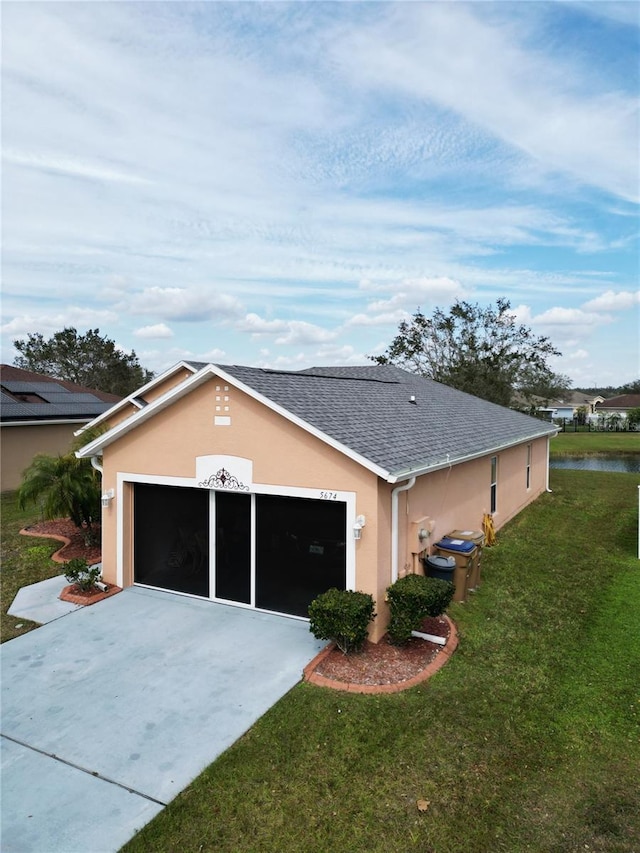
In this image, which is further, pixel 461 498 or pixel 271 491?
pixel 461 498

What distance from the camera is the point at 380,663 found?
717 cm

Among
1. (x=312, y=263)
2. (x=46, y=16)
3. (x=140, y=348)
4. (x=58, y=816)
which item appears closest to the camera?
(x=58, y=816)

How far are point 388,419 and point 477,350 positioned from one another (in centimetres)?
4050

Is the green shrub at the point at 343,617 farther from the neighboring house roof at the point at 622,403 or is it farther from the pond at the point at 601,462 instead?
the neighboring house roof at the point at 622,403

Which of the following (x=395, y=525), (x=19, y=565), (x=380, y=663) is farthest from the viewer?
(x=19, y=565)

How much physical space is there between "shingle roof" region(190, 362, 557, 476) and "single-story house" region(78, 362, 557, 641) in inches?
2.2

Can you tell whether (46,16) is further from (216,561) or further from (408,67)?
(216,561)

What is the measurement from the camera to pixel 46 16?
8.85 metres

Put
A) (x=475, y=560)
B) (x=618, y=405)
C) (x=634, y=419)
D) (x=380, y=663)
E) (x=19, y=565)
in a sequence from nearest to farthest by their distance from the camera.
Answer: (x=380, y=663) < (x=475, y=560) < (x=19, y=565) < (x=634, y=419) < (x=618, y=405)

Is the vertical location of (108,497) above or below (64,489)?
above

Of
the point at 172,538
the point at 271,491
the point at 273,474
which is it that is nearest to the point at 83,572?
the point at 172,538

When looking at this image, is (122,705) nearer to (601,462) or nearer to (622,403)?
(601,462)

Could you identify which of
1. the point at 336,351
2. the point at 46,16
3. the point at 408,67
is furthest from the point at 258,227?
the point at 336,351

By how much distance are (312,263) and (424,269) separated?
24.8 feet
